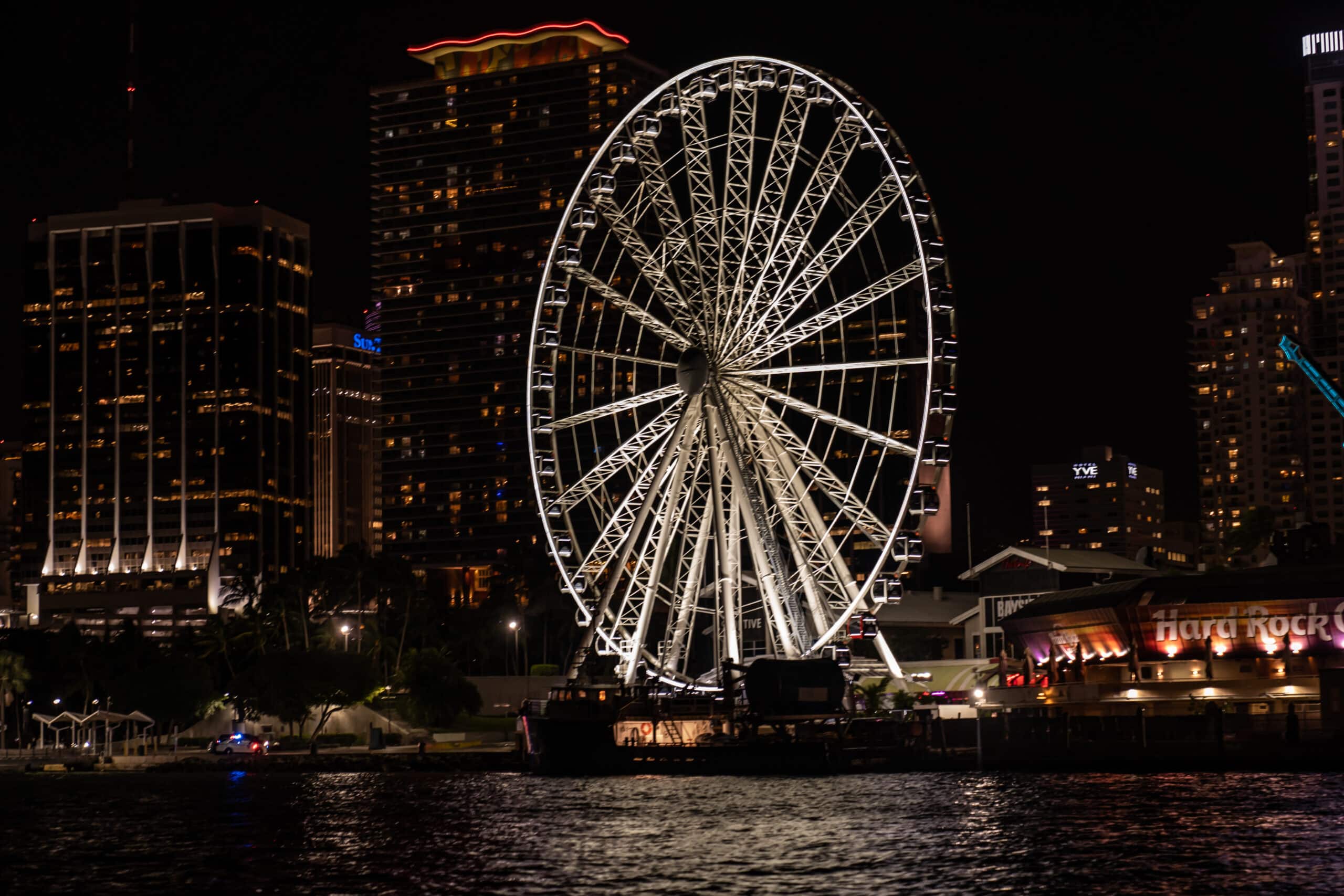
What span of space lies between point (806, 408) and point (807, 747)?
18559 mm

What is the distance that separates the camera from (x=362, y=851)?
6003 centimetres

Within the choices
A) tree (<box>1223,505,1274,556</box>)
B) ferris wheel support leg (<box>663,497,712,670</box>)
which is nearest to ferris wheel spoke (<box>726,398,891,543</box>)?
ferris wheel support leg (<box>663,497,712,670</box>)

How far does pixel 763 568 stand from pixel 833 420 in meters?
9.16

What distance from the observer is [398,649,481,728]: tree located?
138 m

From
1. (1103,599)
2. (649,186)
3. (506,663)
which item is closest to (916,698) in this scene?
(1103,599)

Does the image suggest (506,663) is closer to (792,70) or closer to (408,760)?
(408,760)

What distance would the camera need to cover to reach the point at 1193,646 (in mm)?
108375

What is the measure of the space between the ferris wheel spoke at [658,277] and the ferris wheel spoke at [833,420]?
380 cm

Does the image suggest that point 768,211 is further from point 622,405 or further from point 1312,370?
point 1312,370

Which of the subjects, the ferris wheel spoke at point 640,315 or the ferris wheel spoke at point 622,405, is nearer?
the ferris wheel spoke at point 640,315

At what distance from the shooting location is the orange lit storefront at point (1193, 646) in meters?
103

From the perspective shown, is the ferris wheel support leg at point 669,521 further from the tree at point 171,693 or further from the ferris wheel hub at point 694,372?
the tree at point 171,693

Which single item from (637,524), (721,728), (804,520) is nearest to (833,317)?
(804,520)

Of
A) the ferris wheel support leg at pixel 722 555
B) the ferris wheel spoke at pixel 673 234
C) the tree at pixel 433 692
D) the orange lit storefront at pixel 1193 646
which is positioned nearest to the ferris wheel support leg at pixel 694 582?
the ferris wheel support leg at pixel 722 555
